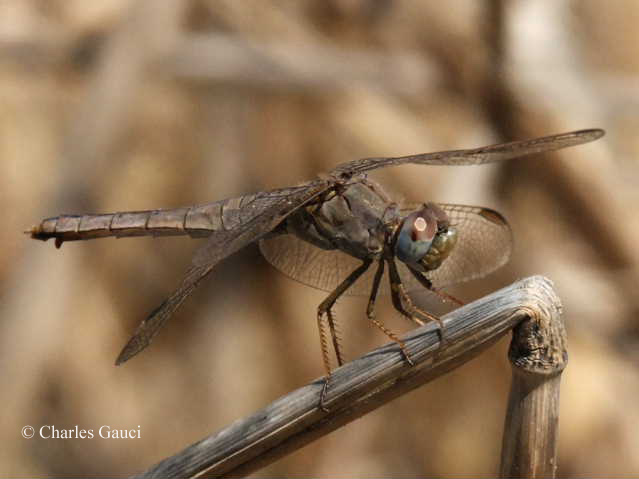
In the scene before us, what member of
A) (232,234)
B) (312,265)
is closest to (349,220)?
(312,265)

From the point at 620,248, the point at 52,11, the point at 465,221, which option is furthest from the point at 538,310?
the point at 52,11

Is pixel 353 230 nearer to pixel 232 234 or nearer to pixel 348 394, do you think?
pixel 232 234

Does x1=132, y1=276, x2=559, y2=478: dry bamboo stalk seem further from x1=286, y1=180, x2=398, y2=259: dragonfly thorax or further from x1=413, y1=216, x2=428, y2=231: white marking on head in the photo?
x1=286, y1=180, x2=398, y2=259: dragonfly thorax

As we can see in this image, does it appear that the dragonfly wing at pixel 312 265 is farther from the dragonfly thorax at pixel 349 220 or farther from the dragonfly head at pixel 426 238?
the dragonfly head at pixel 426 238

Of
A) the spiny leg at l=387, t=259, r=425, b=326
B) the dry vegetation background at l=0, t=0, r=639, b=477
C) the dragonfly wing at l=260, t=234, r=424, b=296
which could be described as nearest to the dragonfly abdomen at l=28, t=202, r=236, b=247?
the dragonfly wing at l=260, t=234, r=424, b=296

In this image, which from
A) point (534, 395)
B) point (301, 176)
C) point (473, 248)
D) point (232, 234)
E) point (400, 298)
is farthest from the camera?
point (301, 176)

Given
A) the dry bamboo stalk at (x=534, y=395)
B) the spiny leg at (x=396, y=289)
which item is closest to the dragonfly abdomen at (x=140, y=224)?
the spiny leg at (x=396, y=289)

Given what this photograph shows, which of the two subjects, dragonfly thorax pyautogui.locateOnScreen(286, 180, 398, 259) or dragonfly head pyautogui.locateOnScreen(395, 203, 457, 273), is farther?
dragonfly thorax pyautogui.locateOnScreen(286, 180, 398, 259)
